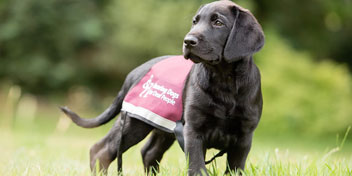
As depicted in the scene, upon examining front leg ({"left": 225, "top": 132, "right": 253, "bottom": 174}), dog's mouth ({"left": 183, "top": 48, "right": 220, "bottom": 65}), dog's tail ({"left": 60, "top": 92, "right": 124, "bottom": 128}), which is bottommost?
dog's tail ({"left": 60, "top": 92, "right": 124, "bottom": 128})

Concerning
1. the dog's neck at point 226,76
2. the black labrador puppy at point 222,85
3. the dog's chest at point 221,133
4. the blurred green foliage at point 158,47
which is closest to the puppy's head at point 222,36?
the black labrador puppy at point 222,85

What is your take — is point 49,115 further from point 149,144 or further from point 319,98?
point 149,144

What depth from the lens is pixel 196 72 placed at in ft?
12.2

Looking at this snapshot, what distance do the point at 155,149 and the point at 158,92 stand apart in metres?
0.89

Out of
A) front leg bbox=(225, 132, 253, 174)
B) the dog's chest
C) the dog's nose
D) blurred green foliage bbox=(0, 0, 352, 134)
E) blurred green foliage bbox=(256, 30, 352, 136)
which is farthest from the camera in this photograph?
blurred green foliage bbox=(0, 0, 352, 134)

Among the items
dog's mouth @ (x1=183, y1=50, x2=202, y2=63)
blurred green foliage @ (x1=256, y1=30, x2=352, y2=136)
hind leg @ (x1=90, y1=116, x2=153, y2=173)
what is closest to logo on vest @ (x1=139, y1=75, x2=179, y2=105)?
hind leg @ (x1=90, y1=116, x2=153, y2=173)

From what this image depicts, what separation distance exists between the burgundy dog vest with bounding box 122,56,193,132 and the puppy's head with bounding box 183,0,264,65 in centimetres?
62

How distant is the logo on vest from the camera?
4.03m

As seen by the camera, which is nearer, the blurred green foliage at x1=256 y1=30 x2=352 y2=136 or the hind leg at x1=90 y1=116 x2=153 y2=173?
the hind leg at x1=90 y1=116 x2=153 y2=173

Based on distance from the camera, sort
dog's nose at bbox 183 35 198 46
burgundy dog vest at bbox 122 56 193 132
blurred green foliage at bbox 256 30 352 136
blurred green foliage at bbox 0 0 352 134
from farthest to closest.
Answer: blurred green foliage at bbox 0 0 352 134
blurred green foliage at bbox 256 30 352 136
burgundy dog vest at bbox 122 56 193 132
dog's nose at bbox 183 35 198 46

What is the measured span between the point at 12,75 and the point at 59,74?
1.99 metres

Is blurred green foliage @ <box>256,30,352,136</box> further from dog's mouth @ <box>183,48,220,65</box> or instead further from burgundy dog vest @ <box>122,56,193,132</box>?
dog's mouth @ <box>183,48,220,65</box>

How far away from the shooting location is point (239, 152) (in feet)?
12.0

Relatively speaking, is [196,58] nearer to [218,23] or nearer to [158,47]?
[218,23]
